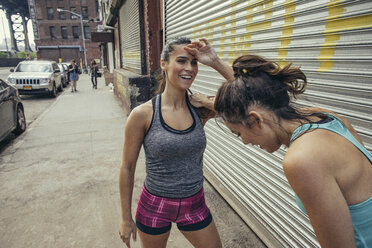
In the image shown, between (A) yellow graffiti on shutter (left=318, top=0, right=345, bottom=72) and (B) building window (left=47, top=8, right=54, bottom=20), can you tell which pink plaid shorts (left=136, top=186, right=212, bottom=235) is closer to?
(A) yellow graffiti on shutter (left=318, top=0, right=345, bottom=72)

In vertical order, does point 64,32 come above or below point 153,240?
above

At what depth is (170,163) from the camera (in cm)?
185

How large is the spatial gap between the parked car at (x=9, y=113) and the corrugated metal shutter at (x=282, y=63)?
522cm

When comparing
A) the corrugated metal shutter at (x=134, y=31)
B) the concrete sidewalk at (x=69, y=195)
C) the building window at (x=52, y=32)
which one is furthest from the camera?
the building window at (x=52, y=32)

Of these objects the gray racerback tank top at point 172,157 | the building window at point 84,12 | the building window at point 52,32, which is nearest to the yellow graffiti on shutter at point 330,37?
the gray racerback tank top at point 172,157

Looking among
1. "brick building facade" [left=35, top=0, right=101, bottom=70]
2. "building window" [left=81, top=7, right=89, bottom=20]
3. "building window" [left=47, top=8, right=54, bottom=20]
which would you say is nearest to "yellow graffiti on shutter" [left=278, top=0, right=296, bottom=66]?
"brick building facade" [left=35, top=0, right=101, bottom=70]

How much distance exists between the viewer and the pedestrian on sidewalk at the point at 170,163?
71.3 inches

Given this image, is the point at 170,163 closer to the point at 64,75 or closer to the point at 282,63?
the point at 282,63

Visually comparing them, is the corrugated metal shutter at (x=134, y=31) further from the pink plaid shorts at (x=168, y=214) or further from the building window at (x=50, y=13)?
the building window at (x=50, y=13)

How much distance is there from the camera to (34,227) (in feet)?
10.9

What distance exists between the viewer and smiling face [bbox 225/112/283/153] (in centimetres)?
122

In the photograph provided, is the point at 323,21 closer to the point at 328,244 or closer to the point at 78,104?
the point at 328,244

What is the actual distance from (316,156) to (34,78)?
14.9 m

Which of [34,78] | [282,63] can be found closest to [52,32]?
[34,78]
